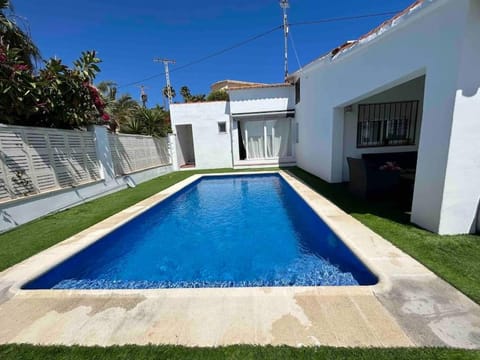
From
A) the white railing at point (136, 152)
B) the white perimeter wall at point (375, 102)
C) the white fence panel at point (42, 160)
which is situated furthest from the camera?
the white railing at point (136, 152)

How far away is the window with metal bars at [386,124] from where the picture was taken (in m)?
8.80

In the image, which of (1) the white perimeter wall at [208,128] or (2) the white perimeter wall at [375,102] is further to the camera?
(1) the white perimeter wall at [208,128]

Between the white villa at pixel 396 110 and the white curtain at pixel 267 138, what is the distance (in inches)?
3.3

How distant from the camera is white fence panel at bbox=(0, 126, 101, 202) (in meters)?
5.95

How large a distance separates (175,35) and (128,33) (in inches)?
163

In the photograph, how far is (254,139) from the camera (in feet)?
57.3

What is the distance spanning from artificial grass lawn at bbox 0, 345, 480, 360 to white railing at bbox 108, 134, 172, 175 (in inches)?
390

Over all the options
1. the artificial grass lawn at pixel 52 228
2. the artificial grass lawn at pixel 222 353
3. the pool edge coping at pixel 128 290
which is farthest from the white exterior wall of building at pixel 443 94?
the artificial grass lawn at pixel 52 228

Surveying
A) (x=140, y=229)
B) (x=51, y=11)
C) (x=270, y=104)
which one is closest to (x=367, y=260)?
(x=140, y=229)

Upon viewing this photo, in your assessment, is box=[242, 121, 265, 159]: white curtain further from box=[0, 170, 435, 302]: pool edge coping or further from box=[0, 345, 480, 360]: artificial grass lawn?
box=[0, 345, 480, 360]: artificial grass lawn

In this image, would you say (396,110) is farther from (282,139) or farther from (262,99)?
(262,99)

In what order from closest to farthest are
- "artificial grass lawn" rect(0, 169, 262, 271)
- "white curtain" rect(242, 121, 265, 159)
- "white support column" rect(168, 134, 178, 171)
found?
"artificial grass lawn" rect(0, 169, 262, 271) → "white curtain" rect(242, 121, 265, 159) → "white support column" rect(168, 134, 178, 171)

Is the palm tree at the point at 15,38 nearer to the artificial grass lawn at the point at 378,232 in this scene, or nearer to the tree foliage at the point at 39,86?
the tree foliage at the point at 39,86

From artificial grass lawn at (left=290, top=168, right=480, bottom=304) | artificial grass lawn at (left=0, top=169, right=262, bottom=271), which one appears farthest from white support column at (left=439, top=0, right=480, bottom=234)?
artificial grass lawn at (left=0, top=169, right=262, bottom=271)
